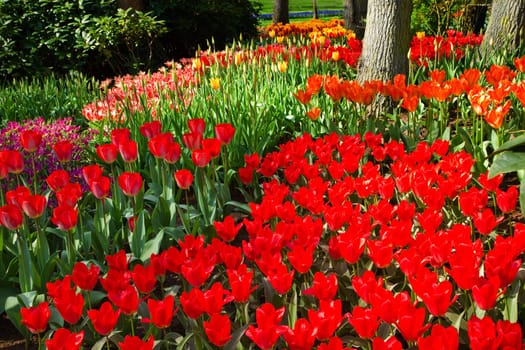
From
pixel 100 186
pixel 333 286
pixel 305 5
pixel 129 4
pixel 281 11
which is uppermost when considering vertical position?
pixel 129 4

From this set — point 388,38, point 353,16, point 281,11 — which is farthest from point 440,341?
point 281,11

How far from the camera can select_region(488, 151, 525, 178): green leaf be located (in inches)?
97.8

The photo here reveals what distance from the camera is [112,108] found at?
17.2 feet

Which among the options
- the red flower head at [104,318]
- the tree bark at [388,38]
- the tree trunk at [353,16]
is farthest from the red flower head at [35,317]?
the tree trunk at [353,16]

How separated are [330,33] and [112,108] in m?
5.65

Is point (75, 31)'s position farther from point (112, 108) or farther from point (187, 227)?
point (187, 227)

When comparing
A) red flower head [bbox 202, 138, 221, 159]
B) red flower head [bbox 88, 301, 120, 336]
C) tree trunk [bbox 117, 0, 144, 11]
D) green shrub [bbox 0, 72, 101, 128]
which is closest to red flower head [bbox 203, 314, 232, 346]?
red flower head [bbox 88, 301, 120, 336]

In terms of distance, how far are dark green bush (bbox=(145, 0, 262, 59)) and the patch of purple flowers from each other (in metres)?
4.89

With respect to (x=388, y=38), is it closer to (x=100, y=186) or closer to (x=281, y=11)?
(x=100, y=186)

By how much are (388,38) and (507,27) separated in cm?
224

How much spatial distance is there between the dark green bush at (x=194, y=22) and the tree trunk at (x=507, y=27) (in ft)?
15.2

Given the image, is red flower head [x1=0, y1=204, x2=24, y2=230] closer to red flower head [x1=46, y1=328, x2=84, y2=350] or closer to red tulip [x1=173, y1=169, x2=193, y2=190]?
red tulip [x1=173, y1=169, x2=193, y2=190]

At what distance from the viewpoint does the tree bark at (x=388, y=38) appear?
554cm

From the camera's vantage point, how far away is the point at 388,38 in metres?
5.58
